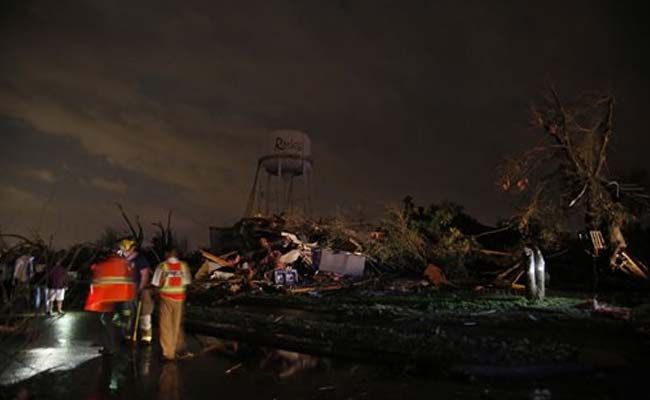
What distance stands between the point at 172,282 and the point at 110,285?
109 centimetres

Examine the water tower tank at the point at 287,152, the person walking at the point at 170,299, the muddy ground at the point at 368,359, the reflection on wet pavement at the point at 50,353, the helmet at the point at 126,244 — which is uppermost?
the water tower tank at the point at 287,152

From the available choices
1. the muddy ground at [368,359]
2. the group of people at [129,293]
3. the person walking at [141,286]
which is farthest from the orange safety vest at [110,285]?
the muddy ground at [368,359]

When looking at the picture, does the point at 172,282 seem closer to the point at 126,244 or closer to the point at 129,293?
the point at 129,293

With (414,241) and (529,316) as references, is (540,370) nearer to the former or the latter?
(529,316)

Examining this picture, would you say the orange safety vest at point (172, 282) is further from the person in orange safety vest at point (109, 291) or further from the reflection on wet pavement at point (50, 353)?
the reflection on wet pavement at point (50, 353)

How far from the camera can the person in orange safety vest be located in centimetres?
836

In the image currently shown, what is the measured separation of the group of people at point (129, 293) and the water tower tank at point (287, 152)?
77.3ft

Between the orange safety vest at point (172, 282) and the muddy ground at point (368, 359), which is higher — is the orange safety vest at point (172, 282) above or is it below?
above

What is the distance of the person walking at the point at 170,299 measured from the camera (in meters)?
8.06

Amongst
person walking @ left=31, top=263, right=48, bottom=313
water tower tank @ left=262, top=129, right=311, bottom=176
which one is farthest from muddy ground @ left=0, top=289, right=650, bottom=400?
water tower tank @ left=262, top=129, right=311, bottom=176

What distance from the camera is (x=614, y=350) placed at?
8.72 meters

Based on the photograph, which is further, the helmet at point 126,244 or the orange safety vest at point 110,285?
the helmet at point 126,244

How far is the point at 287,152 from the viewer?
3222cm

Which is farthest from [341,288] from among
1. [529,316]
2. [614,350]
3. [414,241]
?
[614,350]
